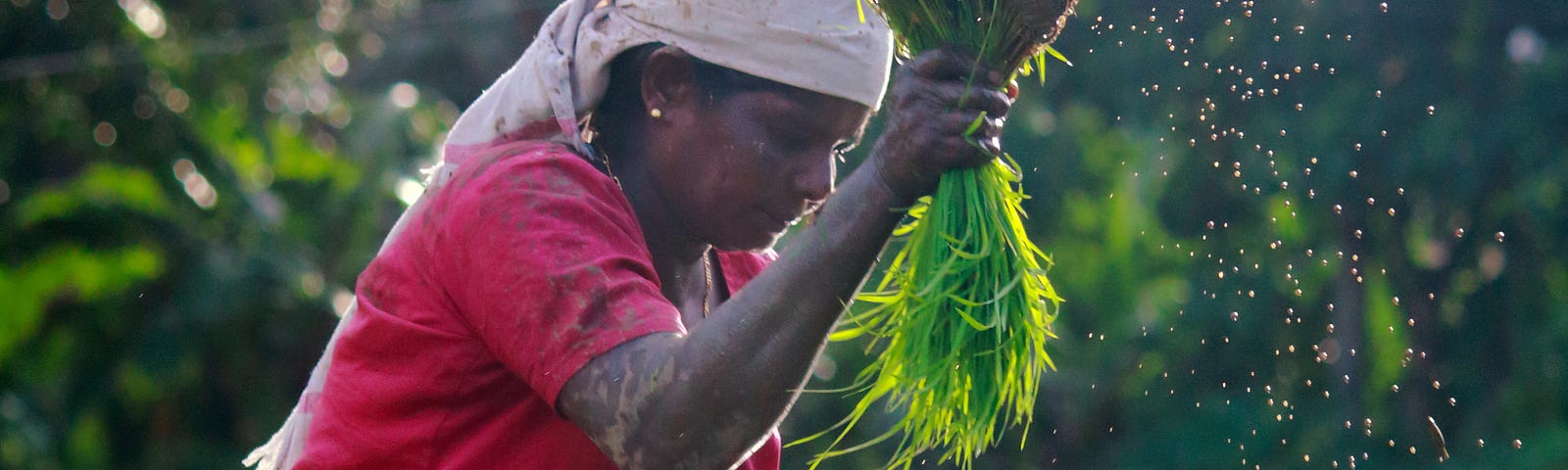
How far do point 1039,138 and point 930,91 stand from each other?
5.86m

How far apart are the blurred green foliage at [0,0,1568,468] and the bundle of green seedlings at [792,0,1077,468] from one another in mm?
4511

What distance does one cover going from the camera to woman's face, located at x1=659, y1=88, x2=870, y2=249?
76.6 inches

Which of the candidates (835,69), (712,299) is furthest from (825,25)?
(712,299)

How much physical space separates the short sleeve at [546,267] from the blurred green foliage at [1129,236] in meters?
4.84

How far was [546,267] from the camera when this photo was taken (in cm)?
164

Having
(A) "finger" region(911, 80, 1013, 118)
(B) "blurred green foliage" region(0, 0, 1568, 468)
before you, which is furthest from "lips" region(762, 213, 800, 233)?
(B) "blurred green foliage" region(0, 0, 1568, 468)

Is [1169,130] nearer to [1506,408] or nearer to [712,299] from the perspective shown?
[1506,408]

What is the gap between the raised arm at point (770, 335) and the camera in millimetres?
1595

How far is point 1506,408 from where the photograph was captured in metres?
7.12

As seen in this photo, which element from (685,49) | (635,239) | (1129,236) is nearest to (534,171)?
(635,239)

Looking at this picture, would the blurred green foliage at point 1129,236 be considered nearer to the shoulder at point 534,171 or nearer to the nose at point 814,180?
the nose at point 814,180

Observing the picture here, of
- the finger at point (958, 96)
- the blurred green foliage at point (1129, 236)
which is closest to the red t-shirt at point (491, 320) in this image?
the finger at point (958, 96)

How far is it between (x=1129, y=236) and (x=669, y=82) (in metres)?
5.92

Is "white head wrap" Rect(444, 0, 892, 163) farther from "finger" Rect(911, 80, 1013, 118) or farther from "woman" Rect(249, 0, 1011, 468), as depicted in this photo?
"finger" Rect(911, 80, 1013, 118)
